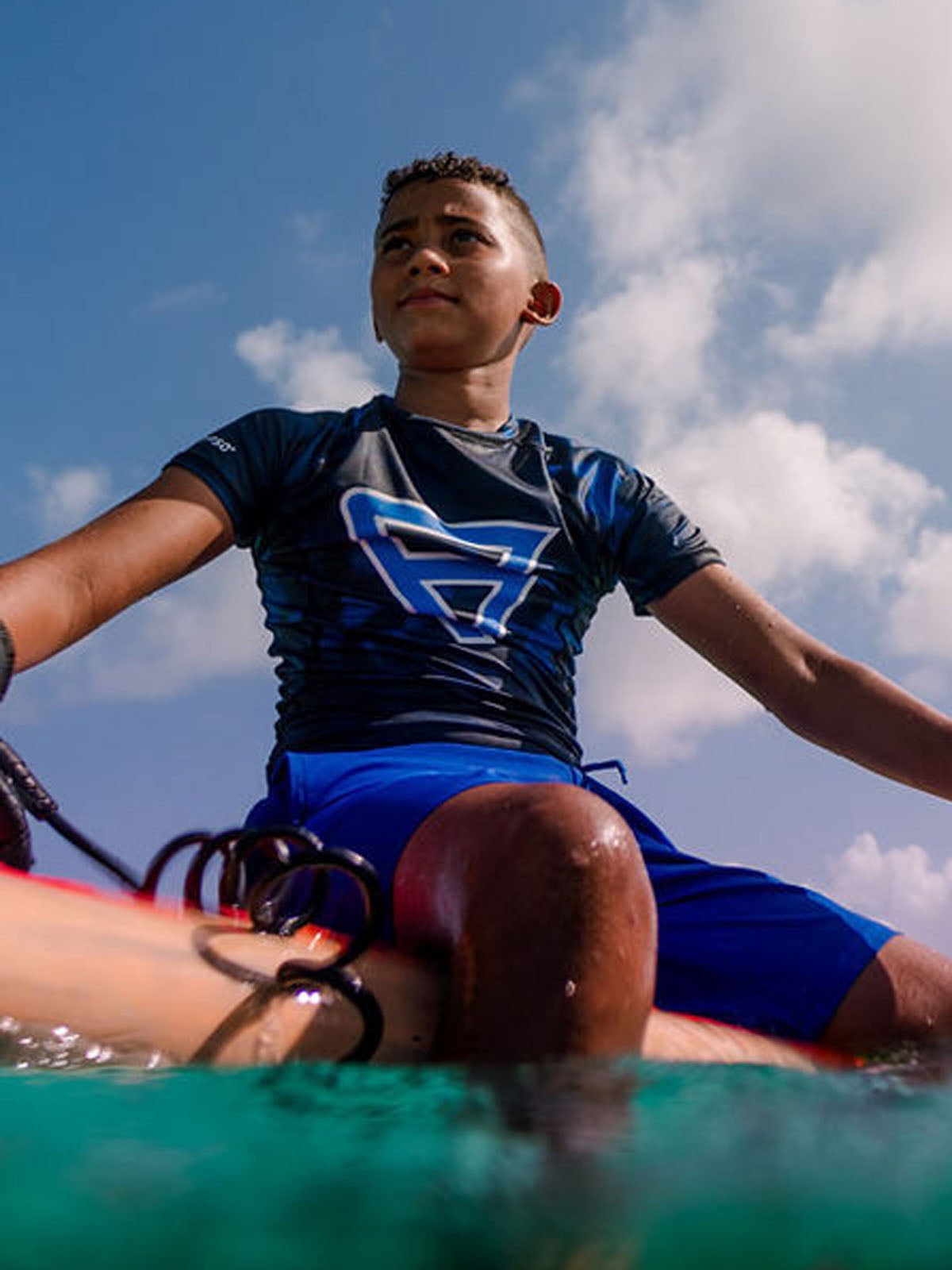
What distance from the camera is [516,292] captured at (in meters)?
2.38

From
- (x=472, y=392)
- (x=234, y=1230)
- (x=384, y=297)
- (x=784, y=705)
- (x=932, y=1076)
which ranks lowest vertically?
(x=234, y=1230)

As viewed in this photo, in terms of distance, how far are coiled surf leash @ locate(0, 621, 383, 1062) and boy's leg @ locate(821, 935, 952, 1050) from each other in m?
0.76

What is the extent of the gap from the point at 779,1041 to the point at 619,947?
0.63 meters

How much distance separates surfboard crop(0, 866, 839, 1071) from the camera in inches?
42.8

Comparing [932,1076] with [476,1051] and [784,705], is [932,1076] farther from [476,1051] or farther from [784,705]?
[784,705]

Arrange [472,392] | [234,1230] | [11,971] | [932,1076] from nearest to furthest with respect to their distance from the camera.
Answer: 1. [234,1230]
2. [11,971]
3. [932,1076]
4. [472,392]

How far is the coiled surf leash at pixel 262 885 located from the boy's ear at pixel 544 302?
1464 millimetres

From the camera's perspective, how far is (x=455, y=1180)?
73 centimetres

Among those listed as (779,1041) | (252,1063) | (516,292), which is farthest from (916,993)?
(516,292)

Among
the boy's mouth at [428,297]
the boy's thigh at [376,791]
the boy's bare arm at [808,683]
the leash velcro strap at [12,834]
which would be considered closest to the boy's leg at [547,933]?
the boy's thigh at [376,791]

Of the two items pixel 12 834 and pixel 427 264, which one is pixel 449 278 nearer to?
pixel 427 264

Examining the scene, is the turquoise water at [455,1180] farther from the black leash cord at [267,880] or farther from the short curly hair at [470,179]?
the short curly hair at [470,179]

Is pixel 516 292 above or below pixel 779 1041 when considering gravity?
above

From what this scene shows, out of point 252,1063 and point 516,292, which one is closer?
point 252,1063
